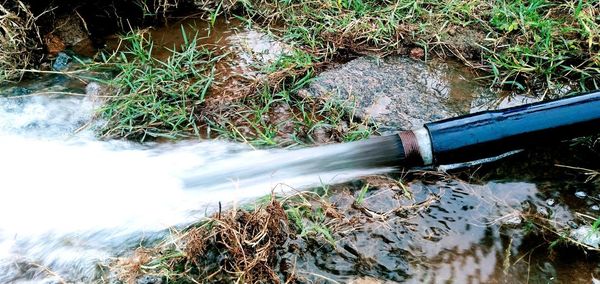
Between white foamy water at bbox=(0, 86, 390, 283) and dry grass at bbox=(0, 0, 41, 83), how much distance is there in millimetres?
333

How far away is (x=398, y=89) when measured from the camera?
329cm

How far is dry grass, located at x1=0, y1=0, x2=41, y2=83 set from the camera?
3.49 m

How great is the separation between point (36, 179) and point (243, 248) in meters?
1.40

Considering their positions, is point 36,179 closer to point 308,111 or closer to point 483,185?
point 308,111

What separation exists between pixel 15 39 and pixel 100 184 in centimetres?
126

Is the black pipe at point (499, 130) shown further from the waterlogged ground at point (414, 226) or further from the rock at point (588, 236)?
the rock at point (588, 236)

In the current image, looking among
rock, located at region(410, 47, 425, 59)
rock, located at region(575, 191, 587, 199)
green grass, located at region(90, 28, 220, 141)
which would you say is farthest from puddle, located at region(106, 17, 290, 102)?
rock, located at region(575, 191, 587, 199)

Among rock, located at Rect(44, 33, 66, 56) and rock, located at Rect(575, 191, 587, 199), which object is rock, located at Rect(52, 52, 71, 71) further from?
rock, located at Rect(575, 191, 587, 199)

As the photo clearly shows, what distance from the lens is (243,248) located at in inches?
93.4

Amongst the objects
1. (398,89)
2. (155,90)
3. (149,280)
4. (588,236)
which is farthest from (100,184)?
(588,236)

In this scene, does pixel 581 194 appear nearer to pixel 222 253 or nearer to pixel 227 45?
pixel 222 253

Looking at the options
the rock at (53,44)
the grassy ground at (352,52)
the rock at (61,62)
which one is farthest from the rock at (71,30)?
the grassy ground at (352,52)

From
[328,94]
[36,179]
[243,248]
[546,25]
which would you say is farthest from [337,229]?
[546,25]

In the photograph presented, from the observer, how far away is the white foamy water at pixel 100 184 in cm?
253
